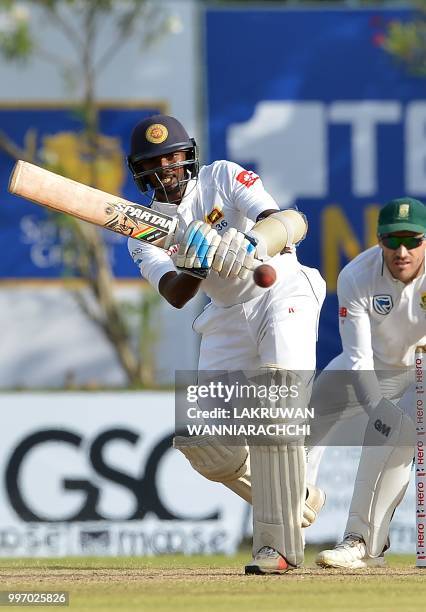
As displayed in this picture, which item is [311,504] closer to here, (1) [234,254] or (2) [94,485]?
(1) [234,254]

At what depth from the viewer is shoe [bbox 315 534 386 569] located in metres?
5.76

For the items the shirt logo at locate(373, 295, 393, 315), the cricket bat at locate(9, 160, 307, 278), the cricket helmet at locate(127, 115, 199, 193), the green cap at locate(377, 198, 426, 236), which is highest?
the cricket helmet at locate(127, 115, 199, 193)

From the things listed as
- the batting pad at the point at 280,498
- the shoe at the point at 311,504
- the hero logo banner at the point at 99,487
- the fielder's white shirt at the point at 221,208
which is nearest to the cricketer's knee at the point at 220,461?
the shoe at the point at 311,504

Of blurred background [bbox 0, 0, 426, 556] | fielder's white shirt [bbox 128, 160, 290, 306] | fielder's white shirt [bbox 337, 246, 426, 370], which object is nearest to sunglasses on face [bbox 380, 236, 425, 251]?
fielder's white shirt [bbox 337, 246, 426, 370]

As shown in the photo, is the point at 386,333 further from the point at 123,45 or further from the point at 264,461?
the point at 123,45

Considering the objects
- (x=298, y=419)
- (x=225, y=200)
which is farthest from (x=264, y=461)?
(x=225, y=200)

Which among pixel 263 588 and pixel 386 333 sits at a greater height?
pixel 386 333

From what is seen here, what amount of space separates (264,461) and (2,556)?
4021 millimetres

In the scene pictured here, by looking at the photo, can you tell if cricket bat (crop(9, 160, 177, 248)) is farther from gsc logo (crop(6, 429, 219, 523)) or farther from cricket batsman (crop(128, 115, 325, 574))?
gsc logo (crop(6, 429, 219, 523))

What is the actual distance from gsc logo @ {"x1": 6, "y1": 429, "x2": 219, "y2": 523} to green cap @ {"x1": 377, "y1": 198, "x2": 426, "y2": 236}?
13.0 feet

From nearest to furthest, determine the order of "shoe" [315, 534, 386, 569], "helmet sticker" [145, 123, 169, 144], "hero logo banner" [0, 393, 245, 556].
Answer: "helmet sticker" [145, 123, 169, 144] → "shoe" [315, 534, 386, 569] → "hero logo banner" [0, 393, 245, 556]

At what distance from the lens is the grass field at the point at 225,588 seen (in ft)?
15.2

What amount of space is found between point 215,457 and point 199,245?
3.17ft

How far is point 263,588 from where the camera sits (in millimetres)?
5012
